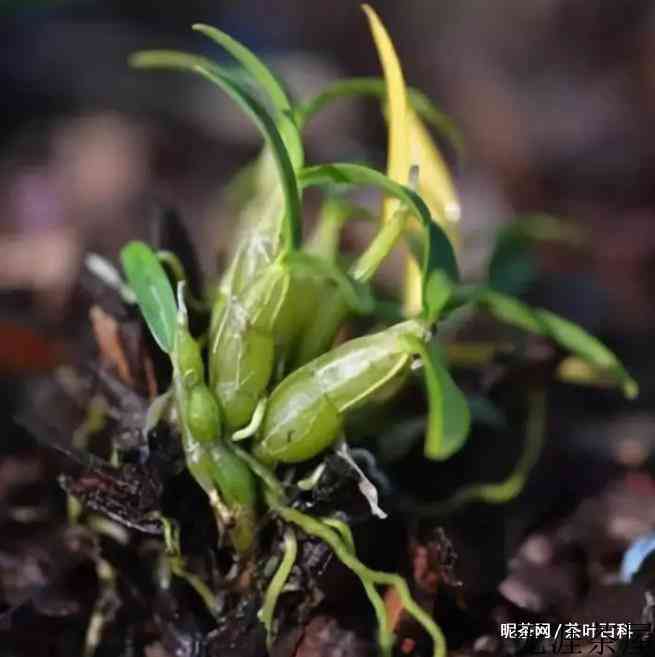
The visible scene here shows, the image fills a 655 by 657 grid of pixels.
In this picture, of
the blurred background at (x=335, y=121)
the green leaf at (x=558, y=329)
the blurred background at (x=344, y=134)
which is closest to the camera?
the green leaf at (x=558, y=329)

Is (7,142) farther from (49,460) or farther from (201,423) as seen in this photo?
(201,423)

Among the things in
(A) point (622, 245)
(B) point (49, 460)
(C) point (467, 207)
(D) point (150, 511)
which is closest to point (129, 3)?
(C) point (467, 207)

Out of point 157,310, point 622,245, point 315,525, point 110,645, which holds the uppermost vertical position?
point 157,310

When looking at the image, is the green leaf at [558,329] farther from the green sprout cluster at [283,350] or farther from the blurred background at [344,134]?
the blurred background at [344,134]

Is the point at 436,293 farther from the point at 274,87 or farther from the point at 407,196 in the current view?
the point at 274,87

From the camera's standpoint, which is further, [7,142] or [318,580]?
[7,142]

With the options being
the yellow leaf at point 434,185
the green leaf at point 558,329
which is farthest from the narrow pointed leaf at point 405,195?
the yellow leaf at point 434,185

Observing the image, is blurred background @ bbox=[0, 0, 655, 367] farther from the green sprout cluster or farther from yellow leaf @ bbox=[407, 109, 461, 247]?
the green sprout cluster

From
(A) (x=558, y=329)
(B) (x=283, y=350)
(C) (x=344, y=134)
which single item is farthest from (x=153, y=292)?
(C) (x=344, y=134)
